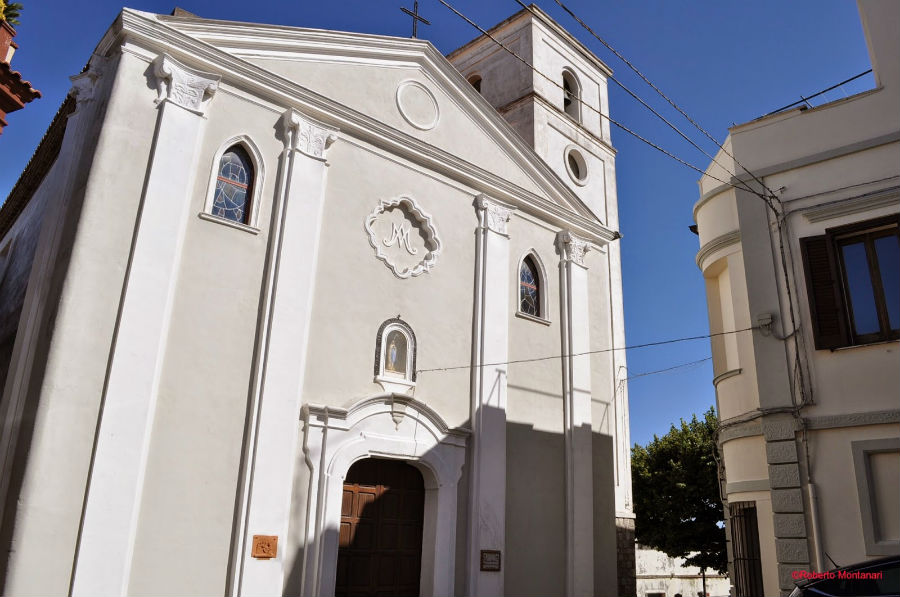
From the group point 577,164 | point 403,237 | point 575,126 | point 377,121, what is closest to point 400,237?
point 403,237

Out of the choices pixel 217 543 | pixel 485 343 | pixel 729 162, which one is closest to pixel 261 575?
pixel 217 543

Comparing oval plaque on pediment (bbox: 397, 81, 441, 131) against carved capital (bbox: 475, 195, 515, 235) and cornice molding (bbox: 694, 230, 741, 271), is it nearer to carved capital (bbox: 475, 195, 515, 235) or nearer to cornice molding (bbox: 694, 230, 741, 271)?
carved capital (bbox: 475, 195, 515, 235)

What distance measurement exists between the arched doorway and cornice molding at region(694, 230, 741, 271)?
539cm

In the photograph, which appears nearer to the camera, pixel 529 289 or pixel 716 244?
pixel 716 244

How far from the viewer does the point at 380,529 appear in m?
9.91

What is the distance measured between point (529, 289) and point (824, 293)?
486 centimetres

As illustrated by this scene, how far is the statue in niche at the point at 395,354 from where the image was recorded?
10.3 meters

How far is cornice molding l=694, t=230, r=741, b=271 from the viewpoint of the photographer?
10.6 metres

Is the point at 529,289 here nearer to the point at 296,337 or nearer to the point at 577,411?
the point at 577,411

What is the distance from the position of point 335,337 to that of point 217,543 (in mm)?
2883

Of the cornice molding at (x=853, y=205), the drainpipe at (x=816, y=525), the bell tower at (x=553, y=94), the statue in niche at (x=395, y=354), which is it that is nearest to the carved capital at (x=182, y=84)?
the statue in niche at (x=395, y=354)

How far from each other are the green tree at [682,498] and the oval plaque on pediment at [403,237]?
14852mm

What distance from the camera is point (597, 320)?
532 inches

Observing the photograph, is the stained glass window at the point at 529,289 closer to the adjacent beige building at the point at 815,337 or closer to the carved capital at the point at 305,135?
the adjacent beige building at the point at 815,337
